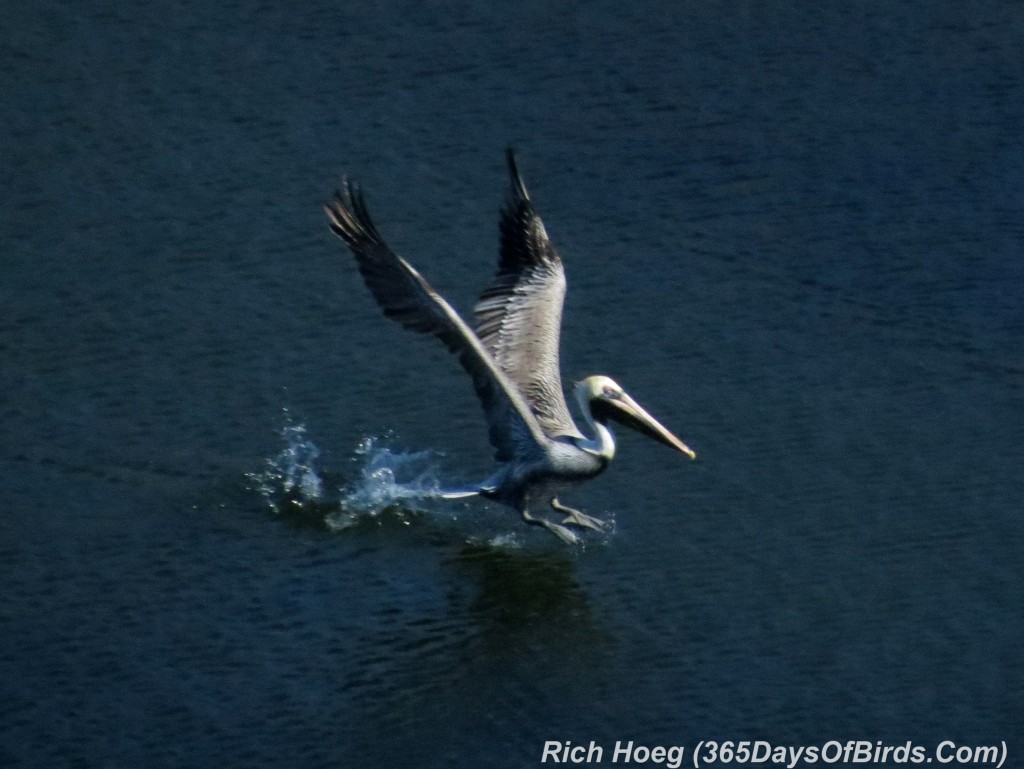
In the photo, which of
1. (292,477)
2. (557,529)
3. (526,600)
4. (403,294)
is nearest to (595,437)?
(557,529)

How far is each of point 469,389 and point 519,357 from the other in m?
1.08

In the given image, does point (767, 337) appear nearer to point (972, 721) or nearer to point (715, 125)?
point (715, 125)

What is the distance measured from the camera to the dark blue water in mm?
12477

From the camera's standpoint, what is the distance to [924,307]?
653 inches

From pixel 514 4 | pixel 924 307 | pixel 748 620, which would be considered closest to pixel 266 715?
pixel 748 620

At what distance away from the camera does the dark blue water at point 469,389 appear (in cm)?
1248

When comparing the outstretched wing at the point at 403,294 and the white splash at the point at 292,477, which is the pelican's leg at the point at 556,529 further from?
the white splash at the point at 292,477

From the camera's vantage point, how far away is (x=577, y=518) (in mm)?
13922

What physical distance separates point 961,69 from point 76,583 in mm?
10466

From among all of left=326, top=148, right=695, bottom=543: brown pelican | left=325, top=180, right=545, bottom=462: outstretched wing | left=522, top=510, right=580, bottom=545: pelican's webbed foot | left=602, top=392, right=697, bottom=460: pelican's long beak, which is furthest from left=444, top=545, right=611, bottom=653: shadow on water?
left=325, top=180, right=545, bottom=462: outstretched wing

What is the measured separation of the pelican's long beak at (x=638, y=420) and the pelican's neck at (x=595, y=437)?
0.12m

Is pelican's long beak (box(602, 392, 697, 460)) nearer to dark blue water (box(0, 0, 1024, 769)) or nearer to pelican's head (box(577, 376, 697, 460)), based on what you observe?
pelican's head (box(577, 376, 697, 460))

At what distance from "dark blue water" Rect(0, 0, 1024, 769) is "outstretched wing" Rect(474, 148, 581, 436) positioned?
2.39 ft

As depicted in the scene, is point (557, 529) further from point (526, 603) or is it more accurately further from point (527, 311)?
point (527, 311)
